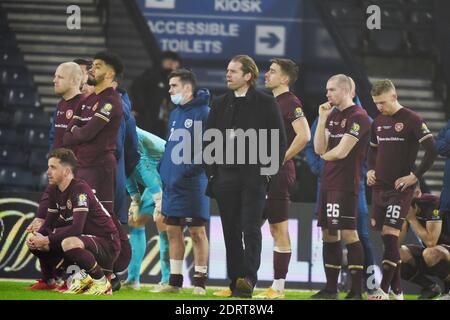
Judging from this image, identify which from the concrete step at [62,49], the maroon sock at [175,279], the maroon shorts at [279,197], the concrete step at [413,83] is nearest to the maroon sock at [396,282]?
the maroon shorts at [279,197]

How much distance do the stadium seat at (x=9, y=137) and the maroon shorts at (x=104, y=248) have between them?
4.28 meters

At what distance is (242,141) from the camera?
30.5 feet

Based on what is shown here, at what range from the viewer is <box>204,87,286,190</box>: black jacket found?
30.3 feet

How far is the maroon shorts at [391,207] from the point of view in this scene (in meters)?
9.81

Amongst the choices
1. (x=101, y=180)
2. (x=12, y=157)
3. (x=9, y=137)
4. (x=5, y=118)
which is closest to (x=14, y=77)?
(x=5, y=118)

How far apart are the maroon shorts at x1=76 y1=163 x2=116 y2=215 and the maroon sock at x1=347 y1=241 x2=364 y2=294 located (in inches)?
71.4

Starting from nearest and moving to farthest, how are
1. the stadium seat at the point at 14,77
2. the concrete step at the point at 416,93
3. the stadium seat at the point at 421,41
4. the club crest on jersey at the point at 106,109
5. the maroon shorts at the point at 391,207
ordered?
the club crest on jersey at the point at 106,109 → the maroon shorts at the point at 391,207 → the stadium seat at the point at 14,77 → the concrete step at the point at 416,93 → the stadium seat at the point at 421,41

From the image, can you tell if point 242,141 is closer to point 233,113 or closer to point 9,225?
point 233,113

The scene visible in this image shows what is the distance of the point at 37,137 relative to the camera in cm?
1358

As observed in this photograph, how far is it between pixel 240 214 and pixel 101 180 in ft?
3.69

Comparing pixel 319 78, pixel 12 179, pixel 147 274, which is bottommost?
pixel 147 274

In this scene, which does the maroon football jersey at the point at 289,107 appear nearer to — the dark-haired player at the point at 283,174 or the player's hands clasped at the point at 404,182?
the dark-haired player at the point at 283,174
